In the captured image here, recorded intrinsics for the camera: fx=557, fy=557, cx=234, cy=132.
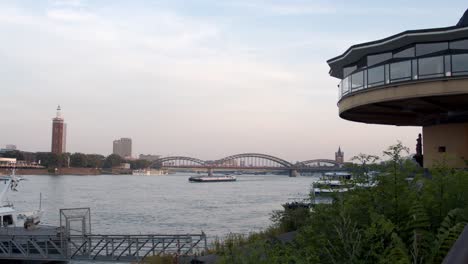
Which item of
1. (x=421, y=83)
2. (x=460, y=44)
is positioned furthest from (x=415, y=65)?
(x=460, y=44)

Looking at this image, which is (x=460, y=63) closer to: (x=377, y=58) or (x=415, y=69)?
(x=415, y=69)

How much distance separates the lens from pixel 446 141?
28469 millimetres

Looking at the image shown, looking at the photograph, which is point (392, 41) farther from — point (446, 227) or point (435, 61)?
point (446, 227)

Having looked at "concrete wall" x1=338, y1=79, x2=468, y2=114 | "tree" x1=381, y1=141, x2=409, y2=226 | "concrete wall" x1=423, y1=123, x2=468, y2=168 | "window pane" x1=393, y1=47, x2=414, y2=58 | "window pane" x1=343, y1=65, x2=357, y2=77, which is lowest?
"tree" x1=381, y1=141, x2=409, y2=226

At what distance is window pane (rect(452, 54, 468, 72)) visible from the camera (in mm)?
22672

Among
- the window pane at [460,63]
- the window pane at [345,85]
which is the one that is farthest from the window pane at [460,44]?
the window pane at [345,85]

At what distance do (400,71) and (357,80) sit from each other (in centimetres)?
304

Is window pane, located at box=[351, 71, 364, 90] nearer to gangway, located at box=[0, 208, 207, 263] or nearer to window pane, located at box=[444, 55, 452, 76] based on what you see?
window pane, located at box=[444, 55, 452, 76]

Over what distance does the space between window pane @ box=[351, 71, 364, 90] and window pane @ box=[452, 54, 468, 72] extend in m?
4.74

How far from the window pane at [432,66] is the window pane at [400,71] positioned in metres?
0.61

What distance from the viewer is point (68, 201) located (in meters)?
75.9

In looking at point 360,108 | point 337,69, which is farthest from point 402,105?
point 337,69

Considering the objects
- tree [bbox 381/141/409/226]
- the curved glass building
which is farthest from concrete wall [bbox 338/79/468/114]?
tree [bbox 381/141/409/226]

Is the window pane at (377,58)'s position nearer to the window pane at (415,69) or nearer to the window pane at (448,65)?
the window pane at (415,69)
